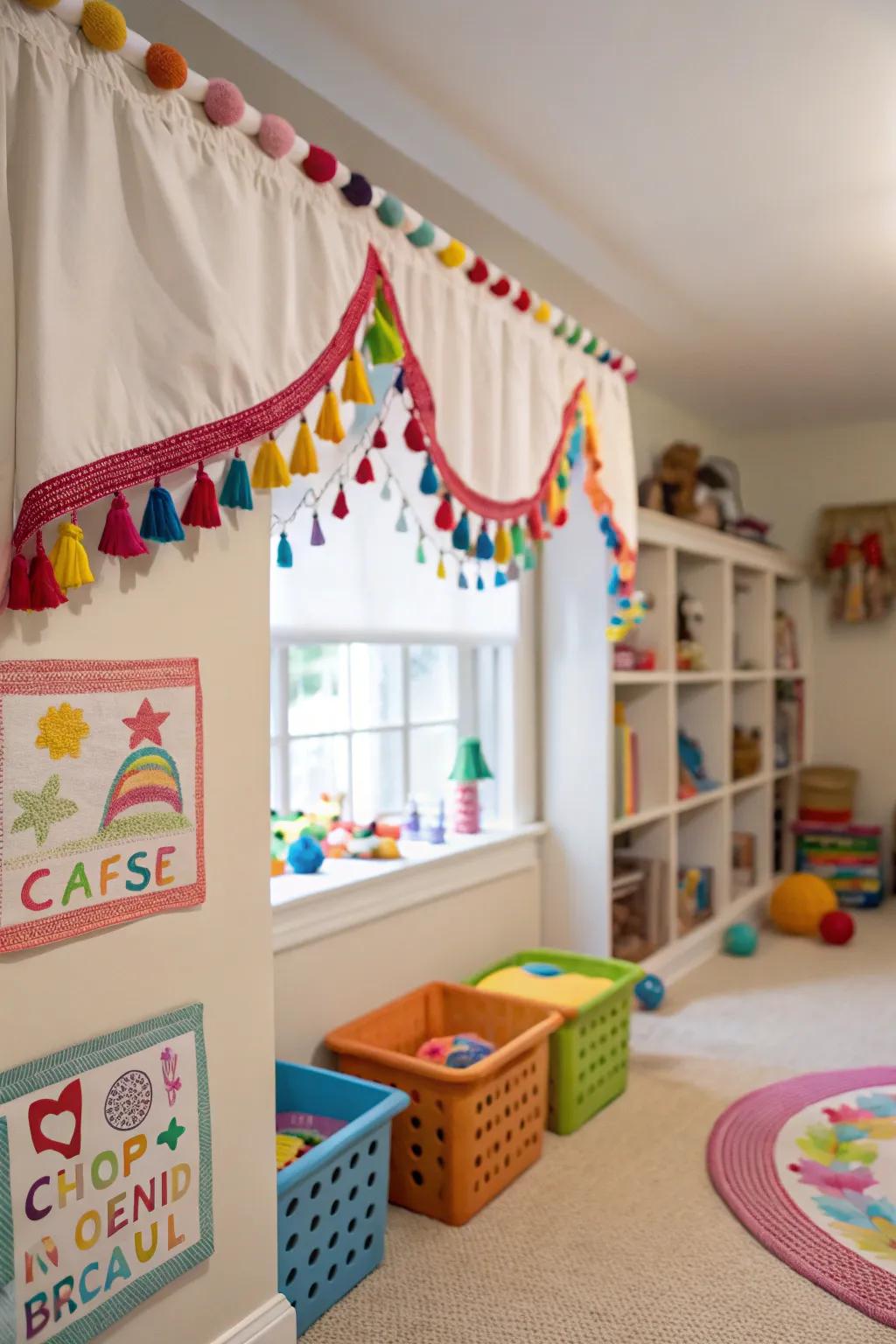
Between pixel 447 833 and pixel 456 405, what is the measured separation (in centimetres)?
128


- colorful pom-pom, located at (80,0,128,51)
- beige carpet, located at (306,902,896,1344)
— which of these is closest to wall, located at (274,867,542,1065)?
beige carpet, located at (306,902,896,1344)

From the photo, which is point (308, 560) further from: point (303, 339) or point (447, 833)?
point (447, 833)

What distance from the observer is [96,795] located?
1351mm

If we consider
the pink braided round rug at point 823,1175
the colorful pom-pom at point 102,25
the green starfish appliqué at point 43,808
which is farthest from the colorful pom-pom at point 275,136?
the pink braided round rug at point 823,1175

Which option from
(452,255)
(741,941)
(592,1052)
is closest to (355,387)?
(452,255)

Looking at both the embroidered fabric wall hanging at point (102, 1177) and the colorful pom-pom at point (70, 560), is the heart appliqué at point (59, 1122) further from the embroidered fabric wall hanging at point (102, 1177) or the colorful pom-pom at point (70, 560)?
the colorful pom-pom at point (70, 560)

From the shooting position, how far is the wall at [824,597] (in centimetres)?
477

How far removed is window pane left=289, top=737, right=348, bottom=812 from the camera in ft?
8.47

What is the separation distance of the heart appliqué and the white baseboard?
0.46 meters

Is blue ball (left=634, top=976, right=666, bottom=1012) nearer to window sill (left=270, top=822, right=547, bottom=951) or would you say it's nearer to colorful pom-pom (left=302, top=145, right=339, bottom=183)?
window sill (left=270, top=822, right=547, bottom=951)

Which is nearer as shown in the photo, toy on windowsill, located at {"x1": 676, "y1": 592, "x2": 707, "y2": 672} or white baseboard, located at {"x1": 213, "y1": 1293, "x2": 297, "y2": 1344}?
white baseboard, located at {"x1": 213, "y1": 1293, "x2": 297, "y2": 1344}

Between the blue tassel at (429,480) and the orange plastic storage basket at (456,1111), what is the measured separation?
1.11m

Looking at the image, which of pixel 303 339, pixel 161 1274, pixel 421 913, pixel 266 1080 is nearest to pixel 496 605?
pixel 421 913

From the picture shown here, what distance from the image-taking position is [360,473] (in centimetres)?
→ 194
